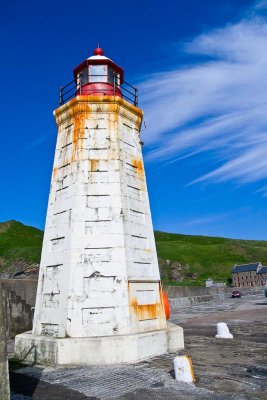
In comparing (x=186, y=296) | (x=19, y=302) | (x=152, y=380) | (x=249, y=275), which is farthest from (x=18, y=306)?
(x=249, y=275)

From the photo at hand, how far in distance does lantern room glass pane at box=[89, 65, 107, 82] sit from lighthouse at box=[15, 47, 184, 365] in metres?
0.03

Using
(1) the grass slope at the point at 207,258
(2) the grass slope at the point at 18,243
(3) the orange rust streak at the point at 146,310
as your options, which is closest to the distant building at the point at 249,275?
(1) the grass slope at the point at 207,258

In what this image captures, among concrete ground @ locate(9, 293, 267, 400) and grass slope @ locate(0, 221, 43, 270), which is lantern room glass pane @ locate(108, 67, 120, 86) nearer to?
concrete ground @ locate(9, 293, 267, 400)

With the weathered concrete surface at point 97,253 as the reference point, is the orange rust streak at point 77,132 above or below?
above

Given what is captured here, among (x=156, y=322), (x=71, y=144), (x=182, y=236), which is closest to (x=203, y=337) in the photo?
(x=156, y=322)

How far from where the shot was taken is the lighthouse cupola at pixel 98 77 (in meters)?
10.8

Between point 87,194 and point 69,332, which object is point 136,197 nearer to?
point 87,194

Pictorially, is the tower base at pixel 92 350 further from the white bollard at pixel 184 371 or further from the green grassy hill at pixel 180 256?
the green grassy hill at pixel 180 256

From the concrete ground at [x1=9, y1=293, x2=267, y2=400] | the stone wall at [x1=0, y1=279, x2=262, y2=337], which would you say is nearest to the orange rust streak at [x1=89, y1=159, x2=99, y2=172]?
the concrete ground at [x1=9, y1=293, x2=267, y2=400]

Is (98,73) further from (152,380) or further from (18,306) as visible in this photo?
(18,306)

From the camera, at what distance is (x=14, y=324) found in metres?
14.1

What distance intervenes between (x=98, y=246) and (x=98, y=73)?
5652 mm

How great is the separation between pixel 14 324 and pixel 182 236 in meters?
127

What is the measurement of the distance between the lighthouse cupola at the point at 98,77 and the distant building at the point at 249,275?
80.0 m
